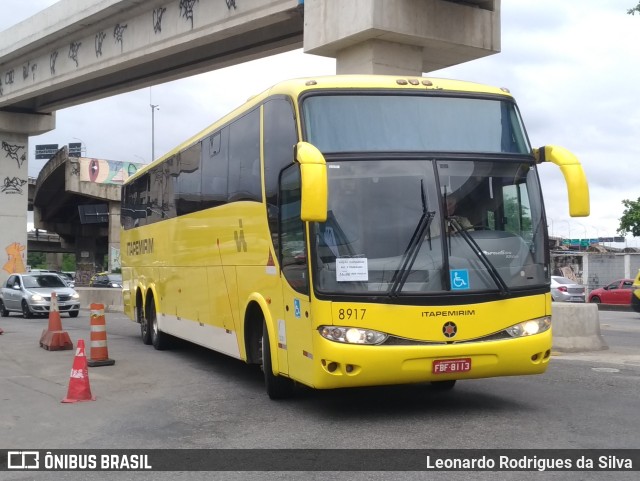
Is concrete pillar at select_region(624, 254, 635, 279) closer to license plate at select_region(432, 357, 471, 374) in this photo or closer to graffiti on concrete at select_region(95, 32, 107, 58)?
graffiti on concrete at select_region(95, 32, 107, 58)

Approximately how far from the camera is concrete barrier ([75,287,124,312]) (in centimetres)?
3158

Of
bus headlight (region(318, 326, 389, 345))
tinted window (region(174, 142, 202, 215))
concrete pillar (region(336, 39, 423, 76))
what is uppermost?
concrete pillar (region(336, 39, 423, 76))

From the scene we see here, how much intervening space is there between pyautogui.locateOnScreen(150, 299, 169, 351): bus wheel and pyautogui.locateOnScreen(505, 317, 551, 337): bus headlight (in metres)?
9.21

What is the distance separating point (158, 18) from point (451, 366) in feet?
62.5

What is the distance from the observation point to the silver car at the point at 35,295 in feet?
89.9

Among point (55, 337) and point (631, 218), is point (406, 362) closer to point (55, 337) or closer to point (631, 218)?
point (55, 337)

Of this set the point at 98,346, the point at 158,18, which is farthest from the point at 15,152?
the point at 98,346

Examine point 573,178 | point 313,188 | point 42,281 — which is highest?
point 573,178

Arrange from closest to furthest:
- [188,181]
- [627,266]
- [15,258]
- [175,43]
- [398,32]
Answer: [188,181], [398,32], [175,43], [627,266], [15,258]

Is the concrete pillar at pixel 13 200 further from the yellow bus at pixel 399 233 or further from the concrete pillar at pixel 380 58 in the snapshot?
the yellow bus at pixel 399 233

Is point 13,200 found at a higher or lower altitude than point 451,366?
higher

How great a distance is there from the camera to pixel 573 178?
8281mm

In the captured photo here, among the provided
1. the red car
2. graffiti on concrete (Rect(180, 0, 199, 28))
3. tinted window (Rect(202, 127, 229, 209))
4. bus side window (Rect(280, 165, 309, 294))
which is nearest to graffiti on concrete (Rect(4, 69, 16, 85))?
graffiti on concrete (Rect(180, 0, 199, 28))

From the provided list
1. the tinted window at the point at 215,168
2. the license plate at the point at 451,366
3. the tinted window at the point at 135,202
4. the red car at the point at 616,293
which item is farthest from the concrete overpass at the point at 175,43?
the red car at the point at 616,293
